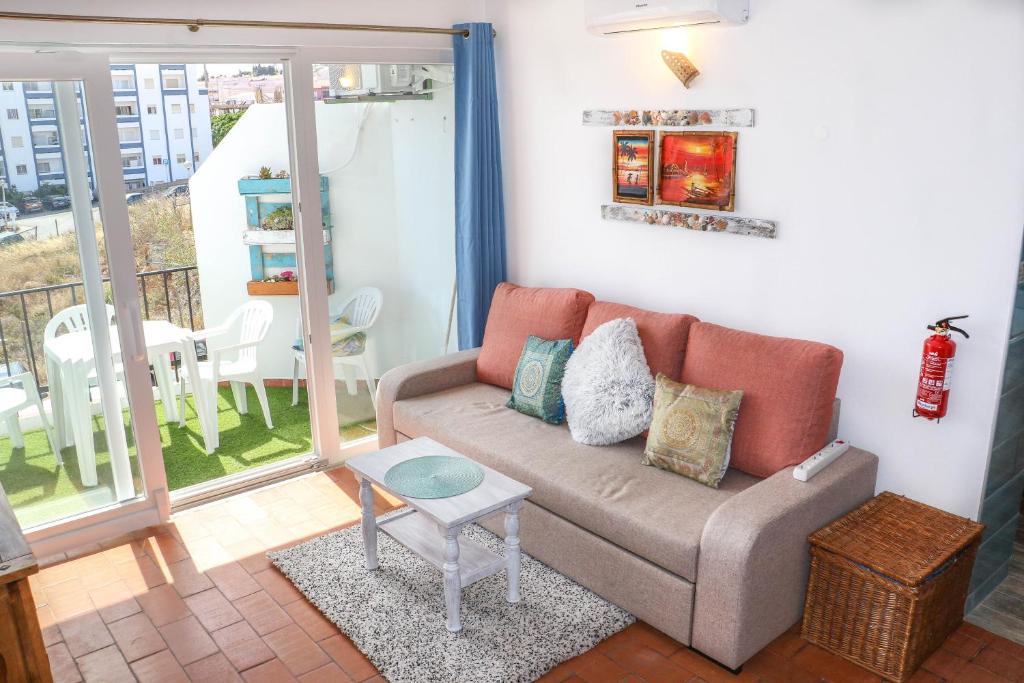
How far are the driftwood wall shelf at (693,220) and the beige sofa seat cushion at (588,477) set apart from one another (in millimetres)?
961

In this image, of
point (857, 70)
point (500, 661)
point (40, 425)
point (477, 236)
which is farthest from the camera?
point (477, 236)

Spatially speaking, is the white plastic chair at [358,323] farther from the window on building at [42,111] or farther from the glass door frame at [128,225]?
the window on building at [42,111]

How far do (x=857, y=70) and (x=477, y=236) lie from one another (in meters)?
2.05

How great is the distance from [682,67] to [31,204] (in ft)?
8.85

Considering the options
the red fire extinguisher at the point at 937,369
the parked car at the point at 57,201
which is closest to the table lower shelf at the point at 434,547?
the red fire extinguisher at the point at 937,369

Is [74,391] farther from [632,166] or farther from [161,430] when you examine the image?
[632,166]

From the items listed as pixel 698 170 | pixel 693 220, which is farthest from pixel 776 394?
pixel 698 170

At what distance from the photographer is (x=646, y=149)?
363 centimetres

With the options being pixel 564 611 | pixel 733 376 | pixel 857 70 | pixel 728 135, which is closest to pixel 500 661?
pixel 564 611

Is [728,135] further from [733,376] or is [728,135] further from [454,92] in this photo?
[454,92]

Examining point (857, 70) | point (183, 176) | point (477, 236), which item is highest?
point (857, 70)

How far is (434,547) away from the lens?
3027mm

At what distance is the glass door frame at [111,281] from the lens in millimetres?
3193

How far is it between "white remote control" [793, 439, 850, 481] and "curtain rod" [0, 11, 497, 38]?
2658 millimetres
